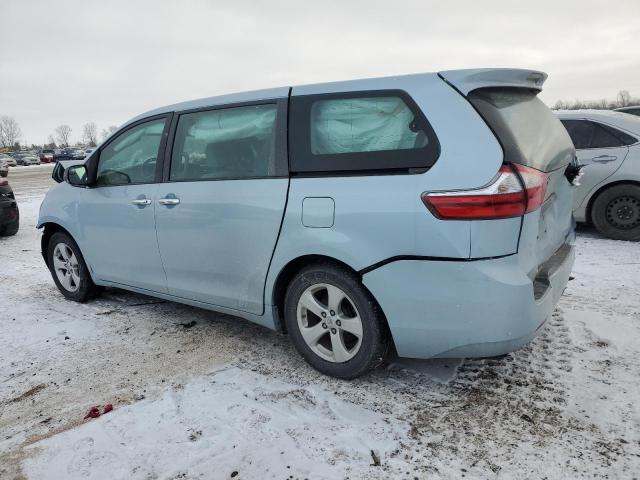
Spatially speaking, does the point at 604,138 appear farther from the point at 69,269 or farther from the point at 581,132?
the point at 69,269

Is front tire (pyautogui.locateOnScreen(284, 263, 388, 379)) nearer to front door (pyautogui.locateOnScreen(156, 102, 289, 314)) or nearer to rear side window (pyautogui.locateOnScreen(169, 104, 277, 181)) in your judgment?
front door (pyautogui.locateOnScreen(156, 102, 289, 314))

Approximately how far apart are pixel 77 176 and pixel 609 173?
6.02 m

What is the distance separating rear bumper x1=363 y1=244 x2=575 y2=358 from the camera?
95.7 inches

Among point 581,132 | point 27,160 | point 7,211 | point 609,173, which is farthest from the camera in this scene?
point 27,160

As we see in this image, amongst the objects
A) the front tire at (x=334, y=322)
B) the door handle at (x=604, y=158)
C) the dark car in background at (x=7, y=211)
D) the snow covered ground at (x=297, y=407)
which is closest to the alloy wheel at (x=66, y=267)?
the snow covered ground at (x=297, y=407)

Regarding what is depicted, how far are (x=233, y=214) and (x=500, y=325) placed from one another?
177 centimetres

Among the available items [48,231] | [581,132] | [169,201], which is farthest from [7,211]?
[581,132]

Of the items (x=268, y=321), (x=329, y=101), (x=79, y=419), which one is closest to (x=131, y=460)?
(x=79, y=419)

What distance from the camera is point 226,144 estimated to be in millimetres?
3443

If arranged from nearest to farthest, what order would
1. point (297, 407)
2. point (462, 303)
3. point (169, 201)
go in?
point (462, 303) < point (297, 407) < point (169, 201)

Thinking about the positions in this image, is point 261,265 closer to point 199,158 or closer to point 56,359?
point 199,158

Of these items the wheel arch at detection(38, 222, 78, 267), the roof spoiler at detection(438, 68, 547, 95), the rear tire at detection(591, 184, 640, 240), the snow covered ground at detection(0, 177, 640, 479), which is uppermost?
the roof spoiler at detection(438, 68, 547, 95)

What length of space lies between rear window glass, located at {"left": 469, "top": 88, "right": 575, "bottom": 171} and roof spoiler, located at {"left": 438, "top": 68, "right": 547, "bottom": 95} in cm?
3

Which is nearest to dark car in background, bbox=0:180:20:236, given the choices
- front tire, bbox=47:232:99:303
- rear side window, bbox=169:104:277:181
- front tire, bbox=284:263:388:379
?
front tire, bbox=47:232:99:303
